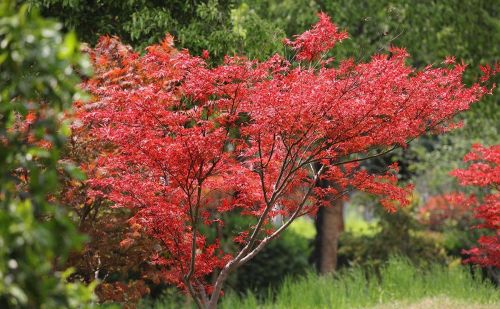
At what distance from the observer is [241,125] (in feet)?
24.4

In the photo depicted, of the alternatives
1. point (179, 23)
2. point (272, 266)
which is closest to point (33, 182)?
point (179, 23)

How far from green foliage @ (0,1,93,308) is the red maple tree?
3.12 meters

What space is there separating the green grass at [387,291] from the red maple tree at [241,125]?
3321mm

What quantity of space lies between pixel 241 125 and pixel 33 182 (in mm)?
4136

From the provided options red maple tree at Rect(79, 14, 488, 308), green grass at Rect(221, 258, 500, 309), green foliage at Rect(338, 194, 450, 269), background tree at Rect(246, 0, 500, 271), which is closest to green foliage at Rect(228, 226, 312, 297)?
background tree at Rect(246, 0, 500, 271)

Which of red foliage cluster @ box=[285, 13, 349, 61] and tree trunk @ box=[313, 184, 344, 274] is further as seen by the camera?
tree trunk @ box=[313, 184, 344, 274]

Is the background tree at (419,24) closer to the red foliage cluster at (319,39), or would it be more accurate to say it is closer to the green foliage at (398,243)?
the green foliage at (398,243)

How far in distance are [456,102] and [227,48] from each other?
3780 mm

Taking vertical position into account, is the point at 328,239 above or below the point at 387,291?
above

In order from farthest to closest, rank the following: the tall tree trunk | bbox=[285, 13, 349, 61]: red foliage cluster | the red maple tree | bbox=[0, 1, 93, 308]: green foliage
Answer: the tall tree trunk
bbox=[285, 13, 349, 61]: red foliage cluster
the red maple tree
bbox=[0, 1, 93, 308]: green foliage

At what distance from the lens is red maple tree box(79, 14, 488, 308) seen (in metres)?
6.81

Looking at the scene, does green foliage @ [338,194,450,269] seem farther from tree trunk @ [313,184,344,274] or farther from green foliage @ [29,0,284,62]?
green foliage @ [29,0,284,62]

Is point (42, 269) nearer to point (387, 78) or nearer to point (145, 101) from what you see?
point (145, 101)

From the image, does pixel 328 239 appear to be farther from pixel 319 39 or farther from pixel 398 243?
pixel 319 39
